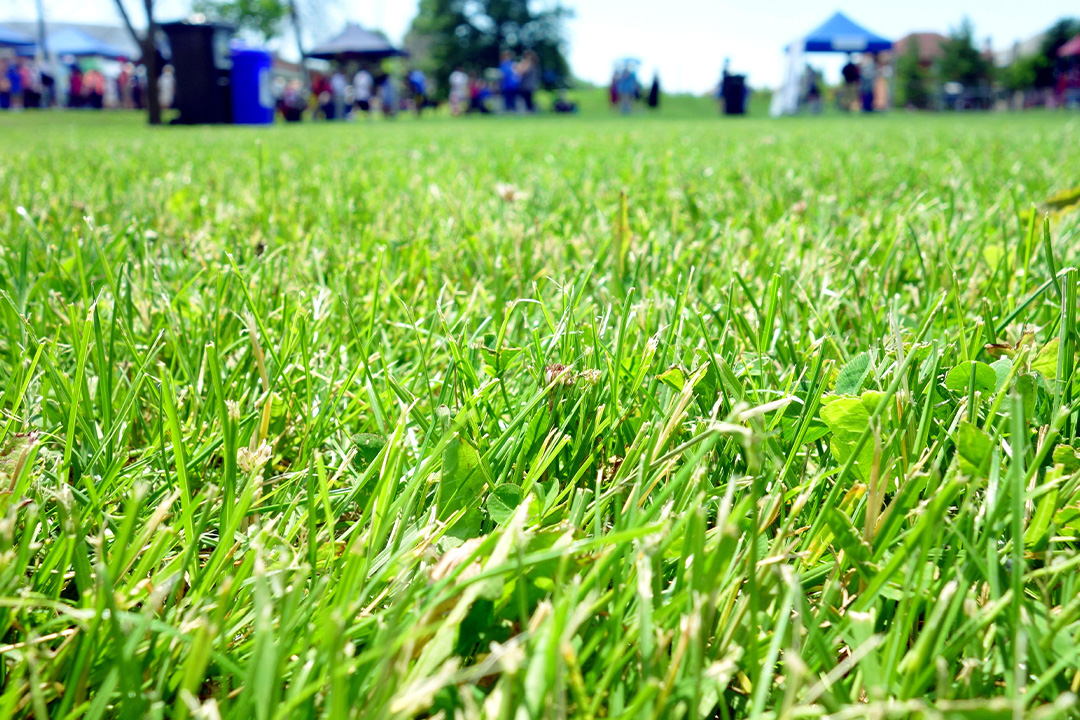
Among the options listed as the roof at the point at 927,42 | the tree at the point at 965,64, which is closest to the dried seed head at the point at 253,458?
the tree at the point at 965,64

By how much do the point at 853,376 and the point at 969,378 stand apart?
0.37ft

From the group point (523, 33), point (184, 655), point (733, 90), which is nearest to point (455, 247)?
point (184, 655)

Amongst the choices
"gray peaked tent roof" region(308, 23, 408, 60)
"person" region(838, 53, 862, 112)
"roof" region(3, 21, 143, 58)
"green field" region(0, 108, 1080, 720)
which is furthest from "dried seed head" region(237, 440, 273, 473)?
"roof" region(3, 21, 143, 58)

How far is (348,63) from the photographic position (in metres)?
47.1

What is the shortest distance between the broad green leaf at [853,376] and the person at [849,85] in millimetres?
31966

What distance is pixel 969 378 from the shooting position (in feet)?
2.67

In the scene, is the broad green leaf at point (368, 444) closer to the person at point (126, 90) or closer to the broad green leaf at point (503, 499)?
the broad green leaf at point (503, 499)

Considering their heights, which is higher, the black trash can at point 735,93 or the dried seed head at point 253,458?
the black trash can at point 735,93

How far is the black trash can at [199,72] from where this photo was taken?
14.8 meters

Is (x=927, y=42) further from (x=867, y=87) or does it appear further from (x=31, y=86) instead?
(x=31, y=86)

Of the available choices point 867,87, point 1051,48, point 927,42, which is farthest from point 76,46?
point 927,42

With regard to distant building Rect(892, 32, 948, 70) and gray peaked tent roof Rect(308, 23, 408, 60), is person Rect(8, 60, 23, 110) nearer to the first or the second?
gray peaked tent roof Rect(308, 23, 408, 60)

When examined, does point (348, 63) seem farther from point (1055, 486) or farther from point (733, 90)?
point (1055, 486)

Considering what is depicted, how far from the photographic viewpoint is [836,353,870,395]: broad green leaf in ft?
2.83
